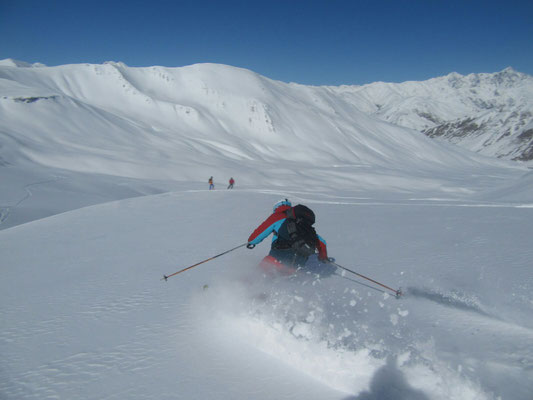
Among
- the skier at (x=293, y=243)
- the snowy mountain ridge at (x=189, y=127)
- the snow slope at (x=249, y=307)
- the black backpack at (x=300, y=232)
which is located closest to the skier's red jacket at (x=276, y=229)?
the skier at (x=293, y=243)

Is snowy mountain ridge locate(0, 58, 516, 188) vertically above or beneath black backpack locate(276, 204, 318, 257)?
above

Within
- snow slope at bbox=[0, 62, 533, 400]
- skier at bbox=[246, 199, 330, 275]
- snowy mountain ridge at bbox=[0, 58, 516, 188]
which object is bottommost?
snow slope at bbox=[0, 62, 533, 400]

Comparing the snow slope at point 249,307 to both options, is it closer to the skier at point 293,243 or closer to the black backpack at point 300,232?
the skier at point 293,243

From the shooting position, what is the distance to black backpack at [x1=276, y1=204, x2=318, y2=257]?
4191 millimetres

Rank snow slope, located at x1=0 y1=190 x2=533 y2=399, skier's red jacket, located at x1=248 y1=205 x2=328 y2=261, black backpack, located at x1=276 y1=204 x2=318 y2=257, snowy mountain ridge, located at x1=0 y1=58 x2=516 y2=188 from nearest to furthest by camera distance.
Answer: snow slope, located at x1=0 y1=190 x2=533 y2=399, black backpack, located at x1=276 y1=204 x2=318 y2=257, skier's red jacket, located at x1=248 y1=205 x2=328 y2=261, snowy mountain ridge, located at x1=0 y1=58 x2=516 y2=188

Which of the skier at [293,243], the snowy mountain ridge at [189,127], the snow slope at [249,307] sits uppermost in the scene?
the snowy mountain ridge at [189,127]

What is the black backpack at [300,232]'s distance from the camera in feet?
13.8

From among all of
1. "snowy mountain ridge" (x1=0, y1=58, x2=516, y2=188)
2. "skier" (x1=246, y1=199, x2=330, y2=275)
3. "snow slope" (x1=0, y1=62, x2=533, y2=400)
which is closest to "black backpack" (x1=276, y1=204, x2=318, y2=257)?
"skier" (x1=246, y1=199, x2=330, y2=275)

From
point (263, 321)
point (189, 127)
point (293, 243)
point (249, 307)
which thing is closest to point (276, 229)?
point (293, 243)

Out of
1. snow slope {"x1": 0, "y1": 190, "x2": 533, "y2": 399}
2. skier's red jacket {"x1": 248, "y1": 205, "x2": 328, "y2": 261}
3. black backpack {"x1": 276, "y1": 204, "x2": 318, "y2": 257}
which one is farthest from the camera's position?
skier's red jacket {"x1": 248, "y1": 205, "x2": 328, "y2": 261}

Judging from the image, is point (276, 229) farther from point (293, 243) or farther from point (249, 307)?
point (249, 307)

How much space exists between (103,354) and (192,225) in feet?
15.8

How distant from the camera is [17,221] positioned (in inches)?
357

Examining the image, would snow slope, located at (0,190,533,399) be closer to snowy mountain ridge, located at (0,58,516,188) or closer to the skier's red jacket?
the skier's red jacket
